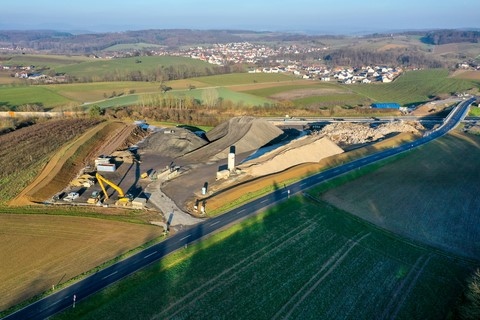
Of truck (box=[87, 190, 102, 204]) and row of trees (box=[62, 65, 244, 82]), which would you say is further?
row of trees (box=[62, 65, 244, 82])

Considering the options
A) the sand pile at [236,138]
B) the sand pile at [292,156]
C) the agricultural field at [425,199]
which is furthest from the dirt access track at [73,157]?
the agricultural field at [425,199]

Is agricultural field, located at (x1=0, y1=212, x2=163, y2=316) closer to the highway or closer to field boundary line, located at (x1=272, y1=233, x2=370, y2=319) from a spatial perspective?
the highway

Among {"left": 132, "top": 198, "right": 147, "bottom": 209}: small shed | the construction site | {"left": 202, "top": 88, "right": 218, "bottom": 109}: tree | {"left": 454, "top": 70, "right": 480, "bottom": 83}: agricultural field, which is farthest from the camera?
{"left": 454, "top": 70, "right": 480, "bottom": 83}: agricultural field

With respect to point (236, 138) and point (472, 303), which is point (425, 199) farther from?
point (236, 138)

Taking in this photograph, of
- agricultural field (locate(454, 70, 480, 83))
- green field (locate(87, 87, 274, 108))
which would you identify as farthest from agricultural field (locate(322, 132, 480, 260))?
agricultural field (locate(454, 70, 480, 83))

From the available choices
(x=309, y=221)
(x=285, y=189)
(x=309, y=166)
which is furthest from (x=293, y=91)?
(x=309, y=221)

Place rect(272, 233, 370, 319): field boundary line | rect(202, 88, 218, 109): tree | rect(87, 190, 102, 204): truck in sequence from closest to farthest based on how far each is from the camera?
rect(272, 233, 370, 319): field boundary line < rect(87, 190, 102, 204): truck < rect(202, 88, 218, 109): tree

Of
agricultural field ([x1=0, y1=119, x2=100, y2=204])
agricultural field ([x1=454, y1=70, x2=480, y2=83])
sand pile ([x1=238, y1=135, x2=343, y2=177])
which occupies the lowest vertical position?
agricultural field ([x1=0, y1=119, x2=100, y2=204])
